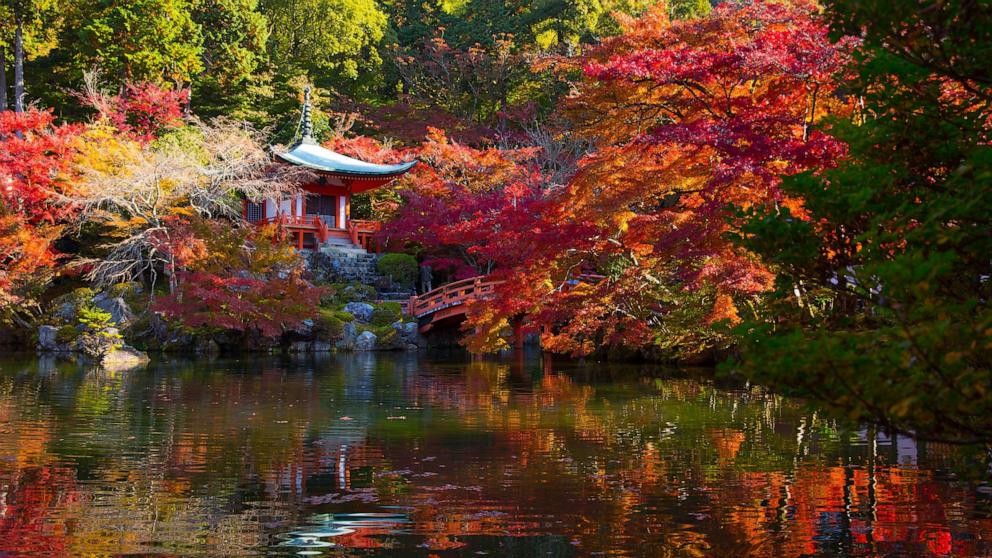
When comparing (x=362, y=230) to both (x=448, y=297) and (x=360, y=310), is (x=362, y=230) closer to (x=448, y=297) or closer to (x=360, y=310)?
(x=360, y=310)

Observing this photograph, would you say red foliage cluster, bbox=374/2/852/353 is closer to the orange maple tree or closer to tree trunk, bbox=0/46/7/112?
the orange maple tree

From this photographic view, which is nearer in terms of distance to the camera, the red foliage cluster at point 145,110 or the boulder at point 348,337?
the boulder at point 348,337

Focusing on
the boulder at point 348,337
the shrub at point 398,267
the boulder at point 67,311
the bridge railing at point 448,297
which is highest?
the shrub at point 398,267

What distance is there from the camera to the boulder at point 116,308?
2431 centimetres

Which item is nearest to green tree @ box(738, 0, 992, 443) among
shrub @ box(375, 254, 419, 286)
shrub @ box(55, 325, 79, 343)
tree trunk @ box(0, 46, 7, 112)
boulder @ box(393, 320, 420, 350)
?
shrub @ box(55, 325, 79, 343)

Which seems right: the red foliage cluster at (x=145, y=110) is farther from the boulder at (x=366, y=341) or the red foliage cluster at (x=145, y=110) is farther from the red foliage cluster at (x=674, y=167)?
the red foliage cluster at (x=674, y=167)

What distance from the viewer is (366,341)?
Answer: 26547mm

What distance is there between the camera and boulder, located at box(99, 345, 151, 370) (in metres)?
20.6

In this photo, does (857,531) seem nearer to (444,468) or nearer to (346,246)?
(444,468)

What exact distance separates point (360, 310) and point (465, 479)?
20.0 metres

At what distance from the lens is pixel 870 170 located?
13.1ft

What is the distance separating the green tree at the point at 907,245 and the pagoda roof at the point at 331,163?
83.9 feet

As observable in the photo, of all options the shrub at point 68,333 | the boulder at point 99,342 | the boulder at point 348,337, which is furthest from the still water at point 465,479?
the boulder at point 348,337

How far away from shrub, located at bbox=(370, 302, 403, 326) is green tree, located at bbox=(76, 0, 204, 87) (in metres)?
8.71
